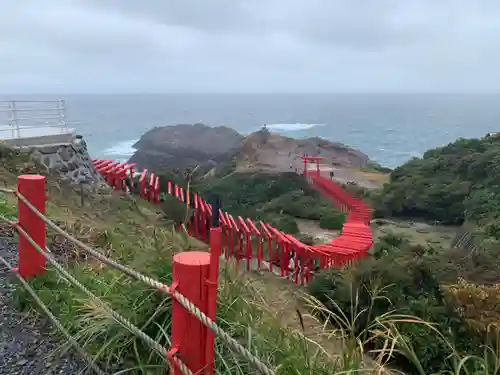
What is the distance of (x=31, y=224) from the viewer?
3637mm

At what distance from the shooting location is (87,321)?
291 cm

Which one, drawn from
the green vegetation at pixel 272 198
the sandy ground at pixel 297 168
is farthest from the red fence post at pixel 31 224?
the sandy ground at pixel 297 168

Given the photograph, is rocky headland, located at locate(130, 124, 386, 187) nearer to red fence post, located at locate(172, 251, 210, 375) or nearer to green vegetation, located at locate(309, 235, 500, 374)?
green vegetation, located at locate(309, 235, 500, 374)

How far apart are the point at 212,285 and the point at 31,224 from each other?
7.03ft

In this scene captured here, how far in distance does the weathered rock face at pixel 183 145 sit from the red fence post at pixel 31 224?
47.6 metres

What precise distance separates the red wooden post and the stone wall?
10409 millimetres

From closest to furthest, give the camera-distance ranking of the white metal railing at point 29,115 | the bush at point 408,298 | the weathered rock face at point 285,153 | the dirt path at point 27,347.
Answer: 1. the dirt path at point 27,347
2. the bush at point 408,298
3. the white metal railing at point 29,115
4. the weathered rock face at point 285,153

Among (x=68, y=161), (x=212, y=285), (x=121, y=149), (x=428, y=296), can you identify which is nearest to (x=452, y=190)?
(x=428, y=296)

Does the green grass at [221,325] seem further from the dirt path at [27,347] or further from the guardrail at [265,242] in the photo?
the guardrail at [265,242]

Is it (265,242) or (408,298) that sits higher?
(408,298)

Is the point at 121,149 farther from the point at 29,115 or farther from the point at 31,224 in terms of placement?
the point at 31,224

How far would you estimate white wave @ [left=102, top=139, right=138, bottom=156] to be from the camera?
65.4 meters

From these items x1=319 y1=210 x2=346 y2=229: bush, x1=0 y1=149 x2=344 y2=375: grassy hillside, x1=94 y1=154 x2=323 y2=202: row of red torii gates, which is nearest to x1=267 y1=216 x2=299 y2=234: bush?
x1=319 y1=210 x2=346 y2=229: bush

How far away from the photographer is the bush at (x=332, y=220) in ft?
63.6
